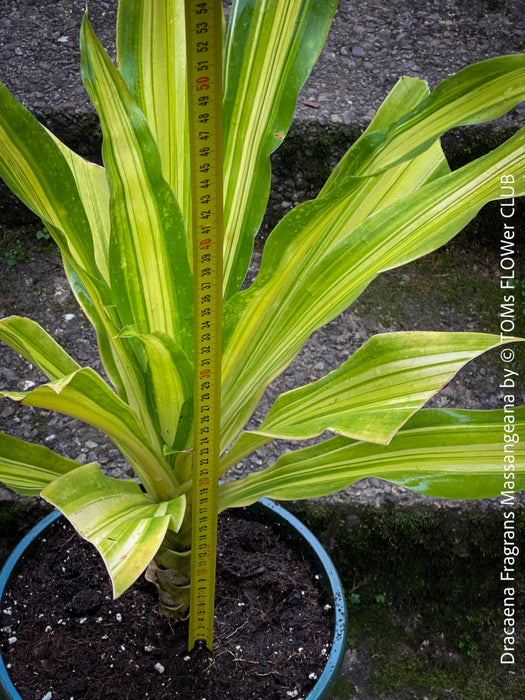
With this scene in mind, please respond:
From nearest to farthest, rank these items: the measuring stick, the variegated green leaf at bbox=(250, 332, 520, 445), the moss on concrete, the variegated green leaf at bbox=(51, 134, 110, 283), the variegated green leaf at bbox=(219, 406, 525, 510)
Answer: the measuring stick → the variegated green leaf at bbox=(250, 332, 520, 445) → the variegated green leaf at bbox=(219, 406, 525, 510) → the variegated green leaf at bbox=(51, 134, 110, 283) → the moss on concrete

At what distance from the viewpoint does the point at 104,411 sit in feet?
2.14

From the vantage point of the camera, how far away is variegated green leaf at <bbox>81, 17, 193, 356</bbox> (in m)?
0.75

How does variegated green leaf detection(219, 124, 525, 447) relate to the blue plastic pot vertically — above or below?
above

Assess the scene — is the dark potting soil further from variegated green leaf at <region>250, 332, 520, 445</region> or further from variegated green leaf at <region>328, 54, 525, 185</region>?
variegated green leaf at <region>328, 54, 525, 185</region>

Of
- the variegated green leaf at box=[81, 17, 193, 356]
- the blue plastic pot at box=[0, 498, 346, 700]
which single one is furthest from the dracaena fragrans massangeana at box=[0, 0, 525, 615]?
the blue plastic pot at box=[0, 498, 346, 700]

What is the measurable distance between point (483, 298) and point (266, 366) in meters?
1.01

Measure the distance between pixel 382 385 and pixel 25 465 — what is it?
420 millimetres

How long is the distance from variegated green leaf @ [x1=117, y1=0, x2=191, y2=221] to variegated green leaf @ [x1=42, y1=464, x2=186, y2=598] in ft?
1.13

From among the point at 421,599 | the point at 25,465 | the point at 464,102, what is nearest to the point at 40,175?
the point at 25,465

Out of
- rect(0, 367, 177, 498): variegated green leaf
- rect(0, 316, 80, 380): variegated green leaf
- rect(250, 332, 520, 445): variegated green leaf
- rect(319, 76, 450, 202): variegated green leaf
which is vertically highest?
rect(319, 76, 450, 202): variegated green leaf

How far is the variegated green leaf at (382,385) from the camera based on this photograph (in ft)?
2.05

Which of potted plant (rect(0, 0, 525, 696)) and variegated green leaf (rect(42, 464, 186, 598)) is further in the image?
potted plant (rect(0, 0, 525, 696))

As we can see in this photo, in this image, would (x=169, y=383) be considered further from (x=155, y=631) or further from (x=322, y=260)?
(x=155, y=631)

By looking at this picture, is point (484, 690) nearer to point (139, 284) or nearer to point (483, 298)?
point (483, 298)
